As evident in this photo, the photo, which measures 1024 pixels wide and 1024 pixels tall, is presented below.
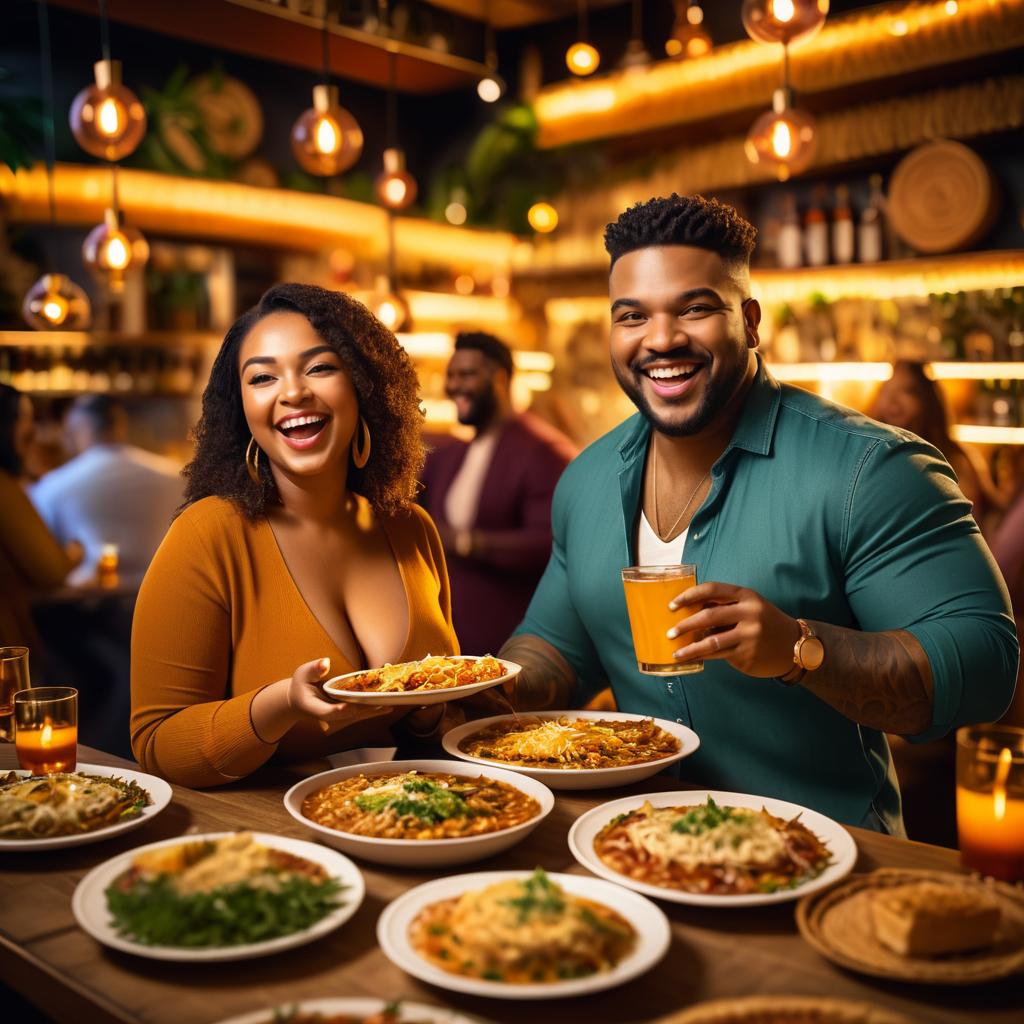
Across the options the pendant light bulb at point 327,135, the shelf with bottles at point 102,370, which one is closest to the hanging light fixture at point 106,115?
the pendant light bulb at point 327,135

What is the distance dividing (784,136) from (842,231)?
203 cm

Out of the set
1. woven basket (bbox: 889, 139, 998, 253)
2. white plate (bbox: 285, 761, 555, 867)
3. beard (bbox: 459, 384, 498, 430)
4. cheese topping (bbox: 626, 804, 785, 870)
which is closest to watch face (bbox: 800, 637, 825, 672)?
cheese topping (bbox: 626, 804, 785, 870)

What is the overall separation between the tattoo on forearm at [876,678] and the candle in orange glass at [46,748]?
124cm

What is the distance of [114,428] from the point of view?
16.2ft

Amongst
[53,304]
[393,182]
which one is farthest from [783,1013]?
[393,182]

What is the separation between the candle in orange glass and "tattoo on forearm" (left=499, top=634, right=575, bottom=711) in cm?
84

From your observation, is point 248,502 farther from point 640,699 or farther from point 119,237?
point 119,237

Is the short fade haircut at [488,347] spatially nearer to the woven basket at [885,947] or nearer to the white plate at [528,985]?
the white plate at [528,985]

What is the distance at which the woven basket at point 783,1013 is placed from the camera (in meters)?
1.04

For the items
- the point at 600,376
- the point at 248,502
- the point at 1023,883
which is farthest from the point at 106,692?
the point at 1023,883

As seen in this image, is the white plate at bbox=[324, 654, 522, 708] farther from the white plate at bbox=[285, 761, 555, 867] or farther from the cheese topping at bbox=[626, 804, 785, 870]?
the cheese topping at bbox=[626, 804, 785, 870]

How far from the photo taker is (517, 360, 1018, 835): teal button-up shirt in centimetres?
184

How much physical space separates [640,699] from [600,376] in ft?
17.0

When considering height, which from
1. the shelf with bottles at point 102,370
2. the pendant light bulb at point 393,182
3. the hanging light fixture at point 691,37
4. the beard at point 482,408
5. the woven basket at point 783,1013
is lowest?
the woven basket at point 783,1013
